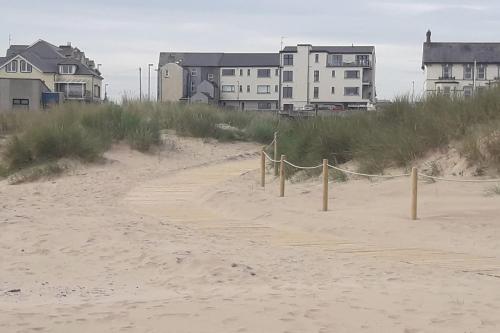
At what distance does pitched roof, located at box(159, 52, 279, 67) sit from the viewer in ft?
284

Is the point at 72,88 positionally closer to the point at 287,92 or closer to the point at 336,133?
the point at 287,92

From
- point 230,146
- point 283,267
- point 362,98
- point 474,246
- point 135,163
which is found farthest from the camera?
point 362,98

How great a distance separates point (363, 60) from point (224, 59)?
17.8 m

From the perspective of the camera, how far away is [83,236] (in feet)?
30.2

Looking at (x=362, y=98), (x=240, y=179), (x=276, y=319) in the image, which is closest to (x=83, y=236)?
(x=276, y=319)

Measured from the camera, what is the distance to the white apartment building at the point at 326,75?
273 ft

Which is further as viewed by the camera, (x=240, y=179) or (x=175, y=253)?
(x=240, y=179)

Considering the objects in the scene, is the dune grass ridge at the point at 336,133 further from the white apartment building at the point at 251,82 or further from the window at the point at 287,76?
the window at the point at 287,76

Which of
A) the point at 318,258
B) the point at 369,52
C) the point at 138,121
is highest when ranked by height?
the point at 369,52

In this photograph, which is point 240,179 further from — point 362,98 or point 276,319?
point 362,98

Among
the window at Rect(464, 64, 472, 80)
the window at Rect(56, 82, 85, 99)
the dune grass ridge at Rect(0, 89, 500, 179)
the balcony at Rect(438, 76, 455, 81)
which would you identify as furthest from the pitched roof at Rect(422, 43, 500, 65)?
the dune grass ridge at Rect(0, 89, 500, 179)

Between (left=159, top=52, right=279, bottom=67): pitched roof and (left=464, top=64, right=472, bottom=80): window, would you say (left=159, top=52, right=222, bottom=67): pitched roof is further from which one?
(left=464, top=64, right=472, bottom=80): window

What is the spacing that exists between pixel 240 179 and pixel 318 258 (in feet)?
30.3

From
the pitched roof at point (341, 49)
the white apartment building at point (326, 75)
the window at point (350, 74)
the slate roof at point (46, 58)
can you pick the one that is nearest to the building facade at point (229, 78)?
the white apartment building at point (326, 75)
